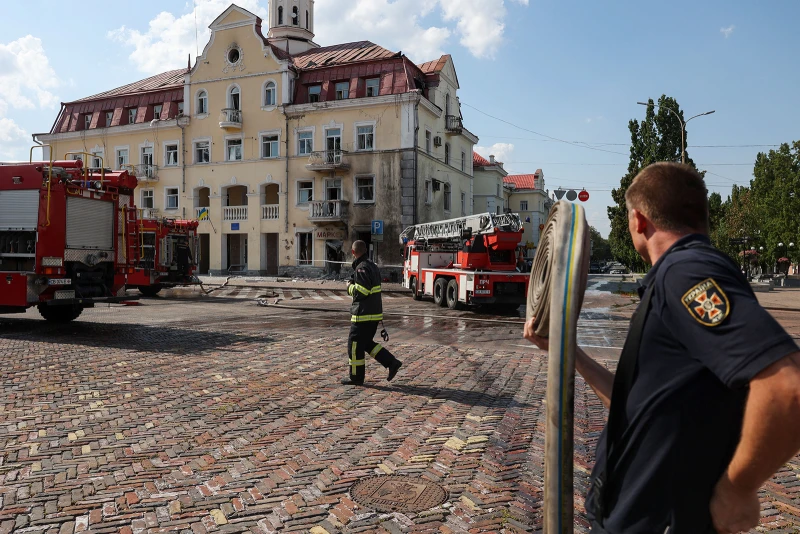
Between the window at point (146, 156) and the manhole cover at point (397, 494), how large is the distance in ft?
138

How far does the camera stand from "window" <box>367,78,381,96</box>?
35741 mm

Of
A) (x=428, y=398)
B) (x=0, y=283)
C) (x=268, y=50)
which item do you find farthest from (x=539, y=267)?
(x=268, y=50)

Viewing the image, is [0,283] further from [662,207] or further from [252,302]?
[662,207]

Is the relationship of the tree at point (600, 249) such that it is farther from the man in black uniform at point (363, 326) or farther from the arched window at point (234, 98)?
the man in black uniform at point (363, 326)

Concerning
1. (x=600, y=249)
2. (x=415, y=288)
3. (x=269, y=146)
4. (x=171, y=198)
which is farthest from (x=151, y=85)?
(x=600, y=249)

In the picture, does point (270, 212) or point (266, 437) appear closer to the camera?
point (266, 437)

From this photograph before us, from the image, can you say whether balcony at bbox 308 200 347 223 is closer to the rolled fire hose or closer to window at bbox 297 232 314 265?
window at bbox 297 232 314 265

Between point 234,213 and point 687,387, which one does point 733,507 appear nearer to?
point 687,387

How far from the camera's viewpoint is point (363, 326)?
7.80 m

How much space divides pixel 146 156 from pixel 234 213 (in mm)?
8584

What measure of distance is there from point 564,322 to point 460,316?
1571cm

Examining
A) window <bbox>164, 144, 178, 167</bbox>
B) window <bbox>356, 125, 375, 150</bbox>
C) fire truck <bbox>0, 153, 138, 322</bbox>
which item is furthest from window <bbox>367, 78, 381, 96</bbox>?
fire truck <bbox>0, 153, 138, 322</bbox>

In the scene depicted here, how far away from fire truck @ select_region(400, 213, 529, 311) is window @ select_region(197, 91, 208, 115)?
24189mm

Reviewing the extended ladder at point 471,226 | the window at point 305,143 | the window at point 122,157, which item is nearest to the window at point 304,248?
the window at point 305,143
